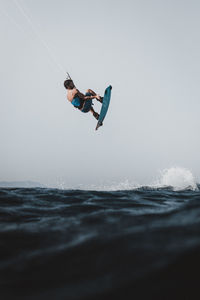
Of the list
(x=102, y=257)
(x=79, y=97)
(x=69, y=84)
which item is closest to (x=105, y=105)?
(x=79, y=97)

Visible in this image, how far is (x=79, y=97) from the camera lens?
442 inches

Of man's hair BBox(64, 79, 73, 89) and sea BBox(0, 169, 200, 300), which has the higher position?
man's hair BBox(64, 79, 73, 89)

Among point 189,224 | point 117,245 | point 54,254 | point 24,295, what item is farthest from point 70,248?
point 189,224

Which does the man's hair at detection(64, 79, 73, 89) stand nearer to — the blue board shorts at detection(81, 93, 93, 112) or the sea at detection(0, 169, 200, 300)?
the blue board shorts at detection(81, 93, 93, 112)

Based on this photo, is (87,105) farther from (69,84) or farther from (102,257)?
(102,257)

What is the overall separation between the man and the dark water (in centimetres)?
828

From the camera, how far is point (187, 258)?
2062mm

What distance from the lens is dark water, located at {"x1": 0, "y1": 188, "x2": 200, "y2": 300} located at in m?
1.74

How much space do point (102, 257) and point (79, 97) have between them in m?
9.83

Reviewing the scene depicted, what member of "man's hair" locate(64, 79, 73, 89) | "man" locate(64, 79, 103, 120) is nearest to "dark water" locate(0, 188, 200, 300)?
"man" locate(64, 79, 103, 120)

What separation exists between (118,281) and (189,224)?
1.67m

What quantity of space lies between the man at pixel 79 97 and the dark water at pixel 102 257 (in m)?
8.28

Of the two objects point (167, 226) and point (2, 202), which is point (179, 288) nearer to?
point (167, 226)

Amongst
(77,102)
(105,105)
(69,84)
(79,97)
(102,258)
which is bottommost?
(102,258)
